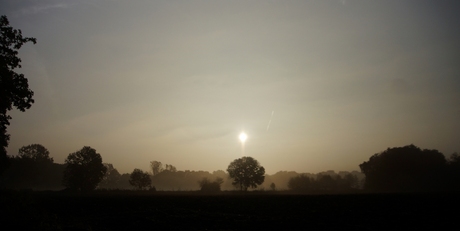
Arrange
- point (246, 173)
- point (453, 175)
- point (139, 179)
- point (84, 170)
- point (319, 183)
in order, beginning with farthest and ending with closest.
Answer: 1. point (319, 183)
2. point (246, 173)
3. point (139, 179)
4. point (84, 170)
5. point (453, 175)

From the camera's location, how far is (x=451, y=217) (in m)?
28.0

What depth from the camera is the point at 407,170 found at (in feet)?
299

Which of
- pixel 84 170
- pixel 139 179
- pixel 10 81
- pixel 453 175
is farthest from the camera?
pixel 139 179

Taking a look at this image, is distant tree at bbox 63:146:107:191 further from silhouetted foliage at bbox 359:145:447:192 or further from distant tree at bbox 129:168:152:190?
silhouetted foliage at bbox 359:145:447:192

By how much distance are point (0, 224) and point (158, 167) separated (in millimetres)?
173936

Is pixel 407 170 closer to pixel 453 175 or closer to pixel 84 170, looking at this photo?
pixel 453 175

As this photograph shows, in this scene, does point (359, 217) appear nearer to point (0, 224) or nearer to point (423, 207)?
point (423, 207)

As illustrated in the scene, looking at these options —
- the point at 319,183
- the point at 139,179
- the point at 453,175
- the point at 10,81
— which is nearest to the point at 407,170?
the point at 453,175

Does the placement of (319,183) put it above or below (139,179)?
below

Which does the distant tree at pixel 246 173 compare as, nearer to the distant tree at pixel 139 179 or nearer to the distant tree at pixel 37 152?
the distant tree at pixel 139 179

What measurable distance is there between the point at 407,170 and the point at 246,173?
5867cm

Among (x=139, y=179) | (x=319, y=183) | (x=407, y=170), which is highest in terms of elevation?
(x=407, y=170)

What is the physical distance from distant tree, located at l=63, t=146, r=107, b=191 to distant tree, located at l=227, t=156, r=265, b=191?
171ft

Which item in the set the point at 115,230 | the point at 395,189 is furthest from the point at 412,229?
the point at 395,189
